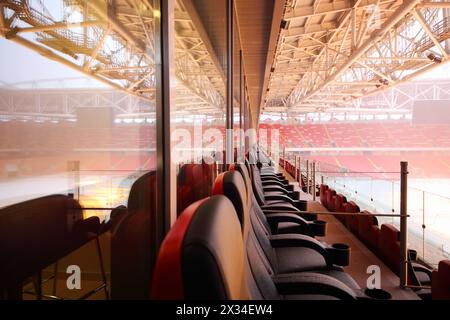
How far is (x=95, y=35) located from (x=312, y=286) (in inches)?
44.7

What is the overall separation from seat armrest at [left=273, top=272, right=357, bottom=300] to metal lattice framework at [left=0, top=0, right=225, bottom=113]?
33.2 inches

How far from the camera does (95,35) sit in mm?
907

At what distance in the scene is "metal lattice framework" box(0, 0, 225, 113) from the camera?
595mm

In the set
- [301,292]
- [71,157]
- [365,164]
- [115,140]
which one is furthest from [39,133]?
[365,164]

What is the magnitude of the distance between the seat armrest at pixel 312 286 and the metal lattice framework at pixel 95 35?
842 mm

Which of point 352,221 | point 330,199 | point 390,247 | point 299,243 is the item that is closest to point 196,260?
point 299,243

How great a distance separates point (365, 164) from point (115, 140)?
102ft

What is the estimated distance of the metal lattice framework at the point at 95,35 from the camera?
1.95ft

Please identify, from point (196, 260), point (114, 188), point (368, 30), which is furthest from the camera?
point (368, 30)

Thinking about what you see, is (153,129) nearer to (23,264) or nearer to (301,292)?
(23,264)

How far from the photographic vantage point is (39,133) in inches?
26.2

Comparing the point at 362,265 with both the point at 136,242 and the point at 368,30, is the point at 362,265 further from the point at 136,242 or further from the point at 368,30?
the point at 368,30

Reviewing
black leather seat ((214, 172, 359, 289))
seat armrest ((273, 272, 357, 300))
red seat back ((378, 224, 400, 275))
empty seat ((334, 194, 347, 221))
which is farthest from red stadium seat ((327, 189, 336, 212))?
seat armrest ((273, 272, 357, 300))

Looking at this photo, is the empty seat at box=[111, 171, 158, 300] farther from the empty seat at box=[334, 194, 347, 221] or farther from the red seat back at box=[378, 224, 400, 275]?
the empty seat at box=[334, 194, 347, 221]
